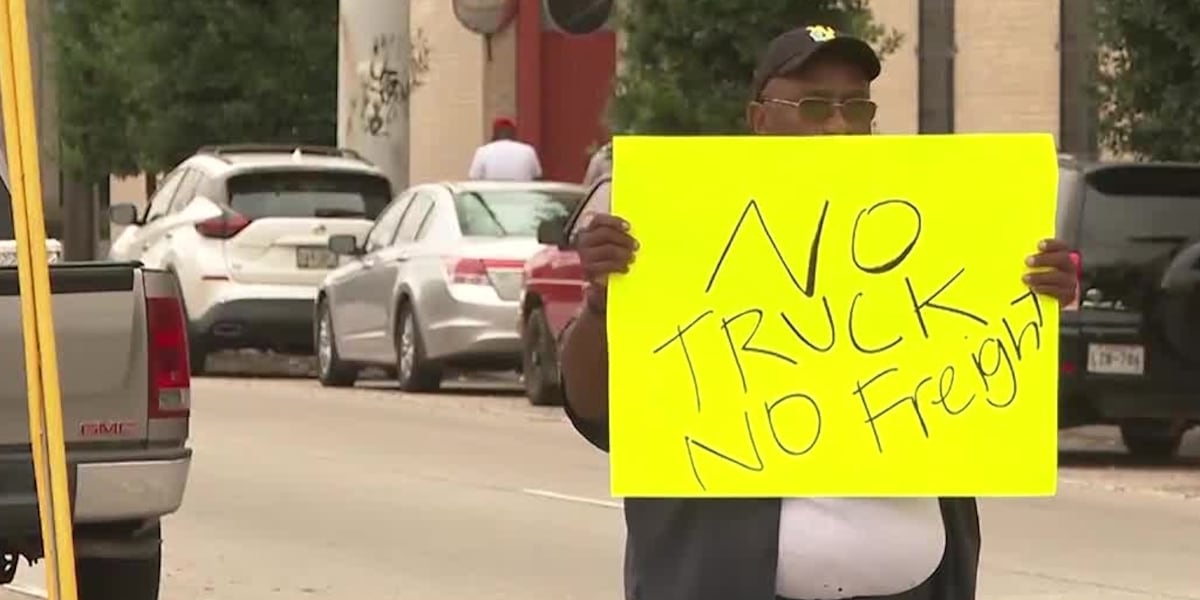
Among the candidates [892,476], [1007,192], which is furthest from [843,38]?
[892,476]

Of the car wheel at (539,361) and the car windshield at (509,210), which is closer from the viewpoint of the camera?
the car wheel at (539,361)

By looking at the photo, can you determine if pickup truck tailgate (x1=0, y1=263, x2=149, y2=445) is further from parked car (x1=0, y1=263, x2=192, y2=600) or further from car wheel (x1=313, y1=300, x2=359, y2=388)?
car wheel (x1=313, y1=300, x2=359, y2=388)

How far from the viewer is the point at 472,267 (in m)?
20.7

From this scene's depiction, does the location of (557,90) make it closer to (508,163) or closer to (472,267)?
(508,163)

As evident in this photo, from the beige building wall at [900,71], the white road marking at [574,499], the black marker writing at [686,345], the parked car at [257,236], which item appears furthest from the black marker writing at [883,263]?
the beige building wall at [900,71]

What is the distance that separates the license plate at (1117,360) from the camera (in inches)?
618

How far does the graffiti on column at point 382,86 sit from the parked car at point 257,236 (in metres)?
4.29

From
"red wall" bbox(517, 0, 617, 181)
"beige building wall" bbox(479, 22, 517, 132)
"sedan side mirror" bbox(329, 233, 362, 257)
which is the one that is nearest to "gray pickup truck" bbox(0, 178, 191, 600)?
"sedan side mirror" bbox(329, 233, 362, 257)

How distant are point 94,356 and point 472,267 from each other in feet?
37.5

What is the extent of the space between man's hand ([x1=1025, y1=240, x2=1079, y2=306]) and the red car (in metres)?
13.8

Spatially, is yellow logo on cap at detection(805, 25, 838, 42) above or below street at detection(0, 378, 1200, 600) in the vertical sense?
above

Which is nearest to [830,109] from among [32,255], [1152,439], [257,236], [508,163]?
[32,255]

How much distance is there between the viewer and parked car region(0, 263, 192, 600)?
29.7 ft

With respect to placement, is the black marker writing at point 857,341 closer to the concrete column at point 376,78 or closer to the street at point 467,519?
the street at point 467,519
